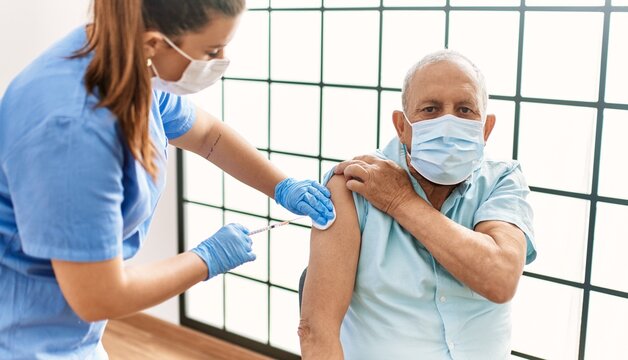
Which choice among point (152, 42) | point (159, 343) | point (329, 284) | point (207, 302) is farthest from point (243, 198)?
point (152, 42)

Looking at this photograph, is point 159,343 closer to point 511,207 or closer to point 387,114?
point 387,114

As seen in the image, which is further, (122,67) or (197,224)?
(197,224)

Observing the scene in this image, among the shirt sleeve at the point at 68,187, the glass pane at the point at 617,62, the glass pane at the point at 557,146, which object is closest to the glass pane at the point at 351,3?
the glass pane at the point at 557,146

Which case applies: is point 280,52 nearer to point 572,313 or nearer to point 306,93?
point 306,93

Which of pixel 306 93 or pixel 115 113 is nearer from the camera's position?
pixel 115 113

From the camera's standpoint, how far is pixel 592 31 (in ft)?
7.18

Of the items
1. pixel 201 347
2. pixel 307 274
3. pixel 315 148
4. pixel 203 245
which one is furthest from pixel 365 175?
pixel 201 347

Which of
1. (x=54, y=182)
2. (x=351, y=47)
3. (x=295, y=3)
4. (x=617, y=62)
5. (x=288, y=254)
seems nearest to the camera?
(x=54, y=182)

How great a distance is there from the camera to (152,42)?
128 cm

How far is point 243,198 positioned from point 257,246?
23cm

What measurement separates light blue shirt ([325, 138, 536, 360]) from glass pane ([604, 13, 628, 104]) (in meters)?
0.63

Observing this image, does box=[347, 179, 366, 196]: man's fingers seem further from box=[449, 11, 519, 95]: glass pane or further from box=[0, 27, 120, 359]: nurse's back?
box=[449, 11, 519, 95]: glass pane

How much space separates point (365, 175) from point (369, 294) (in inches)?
11.0

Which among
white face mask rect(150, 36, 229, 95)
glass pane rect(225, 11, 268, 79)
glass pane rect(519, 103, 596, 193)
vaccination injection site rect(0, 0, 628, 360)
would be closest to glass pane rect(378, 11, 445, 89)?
vaccination injection site rect(0, 0, 628, 360)
